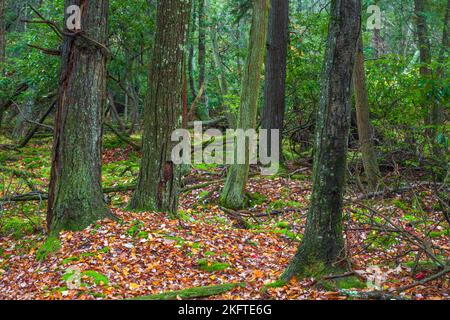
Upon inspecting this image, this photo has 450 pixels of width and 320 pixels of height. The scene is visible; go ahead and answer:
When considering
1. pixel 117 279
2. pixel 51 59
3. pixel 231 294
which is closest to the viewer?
pixel 231 294

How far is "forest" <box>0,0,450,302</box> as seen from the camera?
534 cm

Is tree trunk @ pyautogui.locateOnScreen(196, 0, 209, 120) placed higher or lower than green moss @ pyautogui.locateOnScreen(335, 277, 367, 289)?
higher

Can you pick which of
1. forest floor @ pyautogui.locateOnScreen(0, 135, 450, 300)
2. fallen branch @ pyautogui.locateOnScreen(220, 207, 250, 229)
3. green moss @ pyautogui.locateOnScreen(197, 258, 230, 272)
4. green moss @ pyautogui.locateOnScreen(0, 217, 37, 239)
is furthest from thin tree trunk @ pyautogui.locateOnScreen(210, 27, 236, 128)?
green moss @ pyautogui.locateOnScreen(197, 258, 230, 272)

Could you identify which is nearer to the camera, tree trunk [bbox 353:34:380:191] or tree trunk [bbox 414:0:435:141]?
tree trunk [bbox 353:34:380:191]

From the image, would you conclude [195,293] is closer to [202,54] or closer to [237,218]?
[237,218]

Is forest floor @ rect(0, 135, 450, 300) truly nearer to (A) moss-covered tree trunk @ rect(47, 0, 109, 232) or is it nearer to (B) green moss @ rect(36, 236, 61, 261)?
(B) green moss @ rect(36, 236, 61, 261)

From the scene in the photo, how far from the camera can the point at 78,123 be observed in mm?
7086

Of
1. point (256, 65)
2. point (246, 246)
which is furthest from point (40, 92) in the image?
point (246, 246)

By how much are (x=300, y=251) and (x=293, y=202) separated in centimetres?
508

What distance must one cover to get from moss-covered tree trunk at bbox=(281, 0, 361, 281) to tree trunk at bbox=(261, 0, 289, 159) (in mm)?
7179

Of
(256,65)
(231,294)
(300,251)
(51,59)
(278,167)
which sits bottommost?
(231,294)

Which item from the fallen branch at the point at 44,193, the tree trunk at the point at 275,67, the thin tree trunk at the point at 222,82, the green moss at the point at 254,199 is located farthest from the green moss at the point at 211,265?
the thin tree trunk at the point at 222,82

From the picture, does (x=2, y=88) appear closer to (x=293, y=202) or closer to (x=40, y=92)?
(x=40, y=92)

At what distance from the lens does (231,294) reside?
17.9 ft
